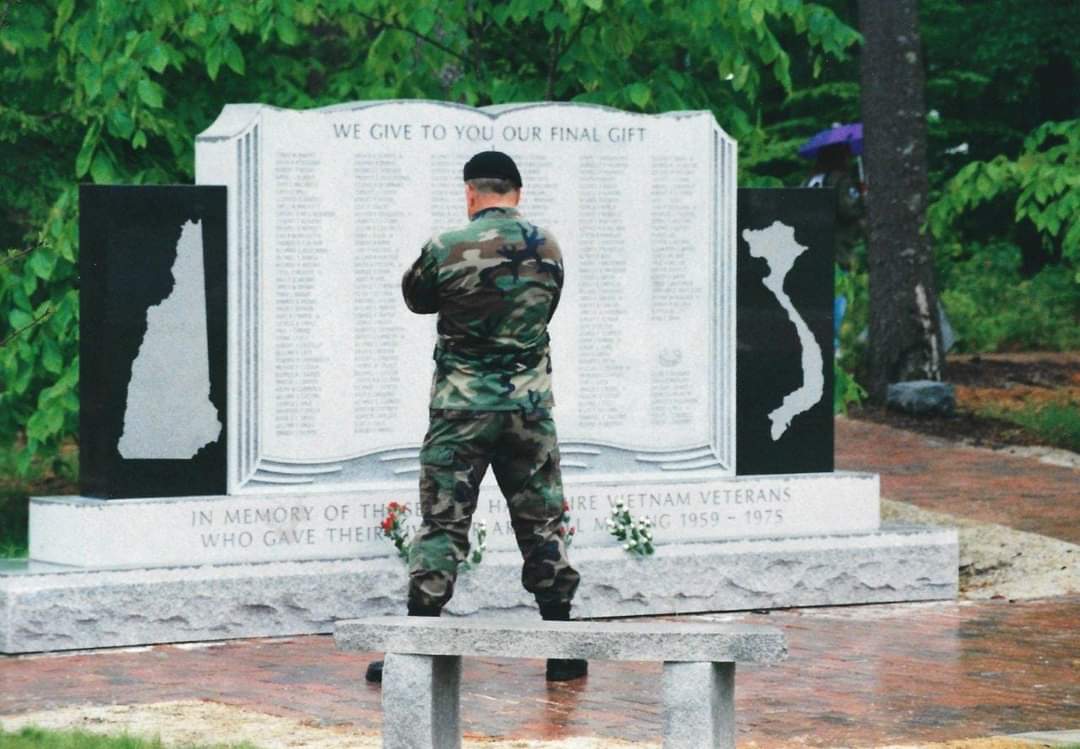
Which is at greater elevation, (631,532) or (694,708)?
(631,532)

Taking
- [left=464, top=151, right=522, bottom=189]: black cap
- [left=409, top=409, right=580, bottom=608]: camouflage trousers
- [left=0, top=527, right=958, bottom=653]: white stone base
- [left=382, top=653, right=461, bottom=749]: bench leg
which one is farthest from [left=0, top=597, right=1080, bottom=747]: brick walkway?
[left=464, top=151, right=522, bottom=189]: black cap

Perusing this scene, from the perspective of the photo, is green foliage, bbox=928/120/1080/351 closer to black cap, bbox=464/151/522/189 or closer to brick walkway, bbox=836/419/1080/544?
brick walkway, bbox=836/419/1080/544

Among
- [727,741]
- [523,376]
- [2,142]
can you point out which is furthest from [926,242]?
[727,741]

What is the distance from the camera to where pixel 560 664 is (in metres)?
8.79

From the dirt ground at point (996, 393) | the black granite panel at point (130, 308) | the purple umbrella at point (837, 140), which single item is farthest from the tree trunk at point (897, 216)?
the black granite panel at point (130, 308)

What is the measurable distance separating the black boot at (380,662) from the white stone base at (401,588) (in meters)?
1.18

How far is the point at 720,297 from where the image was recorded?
11523 millimetres

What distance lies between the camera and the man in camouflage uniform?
27.6 ft

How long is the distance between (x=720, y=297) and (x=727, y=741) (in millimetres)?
5267

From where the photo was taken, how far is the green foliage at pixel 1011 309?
78.1ft

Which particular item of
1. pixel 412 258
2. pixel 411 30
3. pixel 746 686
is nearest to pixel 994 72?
pixel 411 30

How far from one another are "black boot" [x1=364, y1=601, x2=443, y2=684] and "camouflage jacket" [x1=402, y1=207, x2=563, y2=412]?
2.62ft

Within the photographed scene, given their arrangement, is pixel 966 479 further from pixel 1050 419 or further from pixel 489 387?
pixel 489 387

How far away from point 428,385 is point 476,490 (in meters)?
2.29
